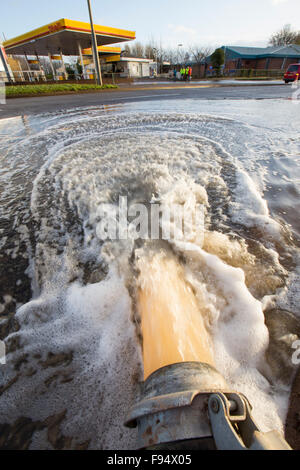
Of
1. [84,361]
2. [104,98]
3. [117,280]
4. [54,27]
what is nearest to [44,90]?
[104,98]

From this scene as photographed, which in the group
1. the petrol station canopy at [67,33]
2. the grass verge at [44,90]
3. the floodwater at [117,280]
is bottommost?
the floodwater at [117,280]

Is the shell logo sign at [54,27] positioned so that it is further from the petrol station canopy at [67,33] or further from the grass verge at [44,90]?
the grass verge at [44,90]

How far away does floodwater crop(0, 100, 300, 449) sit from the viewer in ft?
3.79

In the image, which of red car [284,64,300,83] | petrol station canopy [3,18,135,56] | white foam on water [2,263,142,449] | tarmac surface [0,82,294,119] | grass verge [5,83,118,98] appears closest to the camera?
white foam on water [2,263,142,449]

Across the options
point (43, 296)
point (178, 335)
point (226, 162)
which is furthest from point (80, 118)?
point (178, 335)

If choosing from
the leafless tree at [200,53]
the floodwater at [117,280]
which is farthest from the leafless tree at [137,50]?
the floodwater at [117,280]

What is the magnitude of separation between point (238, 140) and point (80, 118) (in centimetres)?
543

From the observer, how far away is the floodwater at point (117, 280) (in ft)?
3.79

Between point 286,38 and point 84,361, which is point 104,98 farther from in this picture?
point 286,38

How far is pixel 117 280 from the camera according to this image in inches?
74.9

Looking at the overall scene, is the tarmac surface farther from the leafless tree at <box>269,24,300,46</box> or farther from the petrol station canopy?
the leafless tree at <box>269,24,300,46</box>

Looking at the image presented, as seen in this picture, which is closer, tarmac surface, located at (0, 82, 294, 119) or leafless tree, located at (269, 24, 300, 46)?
tarmac surface, located at (0, 82, 294, 119)

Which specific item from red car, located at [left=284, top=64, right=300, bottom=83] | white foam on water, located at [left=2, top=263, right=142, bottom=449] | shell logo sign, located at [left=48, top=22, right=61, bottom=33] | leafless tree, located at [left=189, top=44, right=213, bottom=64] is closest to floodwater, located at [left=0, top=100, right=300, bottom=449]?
white foam on water, located at [left=2, top=263, right=142, bottom=449]
